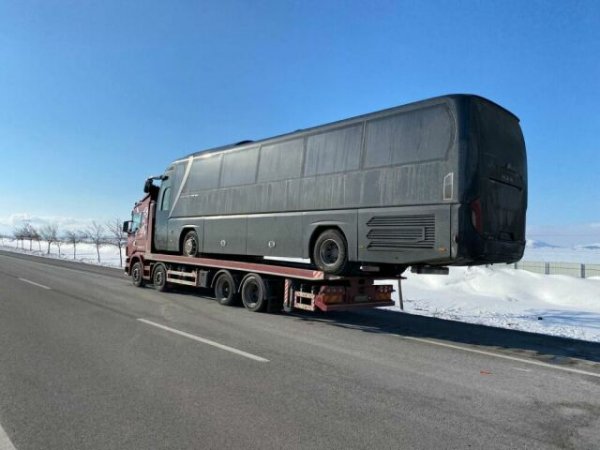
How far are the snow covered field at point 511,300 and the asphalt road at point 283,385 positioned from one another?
2422 millimetres

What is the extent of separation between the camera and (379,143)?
28.2 ft

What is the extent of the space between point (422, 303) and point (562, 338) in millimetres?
6397

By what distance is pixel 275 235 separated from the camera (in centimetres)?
1053

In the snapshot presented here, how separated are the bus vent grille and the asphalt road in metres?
1.68

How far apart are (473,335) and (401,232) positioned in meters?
3.00

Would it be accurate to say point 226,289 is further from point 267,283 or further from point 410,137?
point 410,137

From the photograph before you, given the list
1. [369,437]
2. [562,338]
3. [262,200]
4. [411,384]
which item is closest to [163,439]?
[369,437]

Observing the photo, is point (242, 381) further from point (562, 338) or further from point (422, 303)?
point (422, 303)

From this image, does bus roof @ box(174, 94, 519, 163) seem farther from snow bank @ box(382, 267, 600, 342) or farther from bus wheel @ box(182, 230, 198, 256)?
snow bank @ box(382, 267, 600, 342)

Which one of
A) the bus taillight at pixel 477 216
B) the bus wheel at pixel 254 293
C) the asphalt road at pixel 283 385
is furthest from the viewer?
the bus wheel at pixel 254 293

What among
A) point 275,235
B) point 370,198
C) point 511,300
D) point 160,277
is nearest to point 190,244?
point 160,277

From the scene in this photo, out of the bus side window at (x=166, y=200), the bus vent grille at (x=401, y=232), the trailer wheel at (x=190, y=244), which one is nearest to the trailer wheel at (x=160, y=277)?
the trailer wheel at (x=190, y=244)

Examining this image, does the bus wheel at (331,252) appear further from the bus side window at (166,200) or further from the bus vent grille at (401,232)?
the bus side window at (166,200)

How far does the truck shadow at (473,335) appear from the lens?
7.92 m
